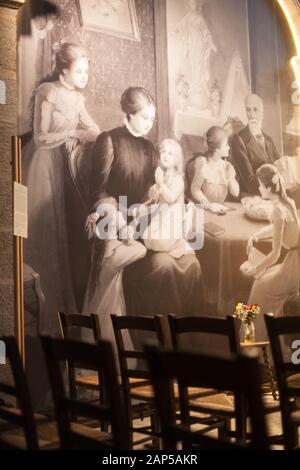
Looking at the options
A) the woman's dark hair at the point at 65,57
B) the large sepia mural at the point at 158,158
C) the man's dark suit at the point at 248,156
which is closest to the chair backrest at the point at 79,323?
the large sepia mural at the point at 158,158

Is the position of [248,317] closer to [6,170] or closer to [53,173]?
[53,173]

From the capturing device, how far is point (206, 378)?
4.99 feet

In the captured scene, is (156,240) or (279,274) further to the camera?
(279,274)

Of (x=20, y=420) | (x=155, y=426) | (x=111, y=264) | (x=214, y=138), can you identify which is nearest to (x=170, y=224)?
(x=111, y=264)

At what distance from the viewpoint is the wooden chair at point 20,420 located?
6.70 feet

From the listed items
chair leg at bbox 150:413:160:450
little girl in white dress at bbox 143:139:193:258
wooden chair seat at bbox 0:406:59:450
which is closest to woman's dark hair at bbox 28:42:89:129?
little girl in white dress at bbox 143:139:193:258

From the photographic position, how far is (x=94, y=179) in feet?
17.5

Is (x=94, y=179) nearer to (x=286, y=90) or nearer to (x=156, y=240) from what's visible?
(x=156, y=240)

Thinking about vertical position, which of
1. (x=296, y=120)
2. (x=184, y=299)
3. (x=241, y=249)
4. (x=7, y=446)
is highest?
(x=296, y=120)

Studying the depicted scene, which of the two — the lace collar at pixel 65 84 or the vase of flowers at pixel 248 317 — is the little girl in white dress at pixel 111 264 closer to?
the lace collar at pixel 65 84

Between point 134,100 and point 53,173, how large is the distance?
1.12m

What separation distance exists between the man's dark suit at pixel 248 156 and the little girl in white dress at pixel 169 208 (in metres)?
0.76

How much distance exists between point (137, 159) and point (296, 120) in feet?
7.27

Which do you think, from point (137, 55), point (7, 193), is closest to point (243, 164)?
point (137, 55)
